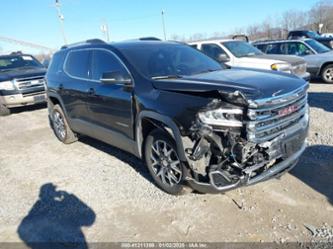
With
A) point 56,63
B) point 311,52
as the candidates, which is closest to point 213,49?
point 311,52

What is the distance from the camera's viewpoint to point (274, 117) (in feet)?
10.5

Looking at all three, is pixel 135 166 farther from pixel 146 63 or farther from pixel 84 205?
pixel 146 63

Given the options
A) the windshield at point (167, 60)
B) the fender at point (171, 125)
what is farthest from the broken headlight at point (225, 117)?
the windshield at point (167, 60)

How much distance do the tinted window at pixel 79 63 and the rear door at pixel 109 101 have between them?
9.5 inches

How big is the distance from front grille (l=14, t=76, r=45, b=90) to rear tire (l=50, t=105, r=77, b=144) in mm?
3998

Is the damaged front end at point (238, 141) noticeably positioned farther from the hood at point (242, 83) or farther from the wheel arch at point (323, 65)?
the wheel arch at point (323, 65)

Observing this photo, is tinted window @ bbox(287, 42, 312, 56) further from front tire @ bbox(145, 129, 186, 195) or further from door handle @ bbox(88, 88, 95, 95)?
front tire @ bbox(145, 129, 186, 195)

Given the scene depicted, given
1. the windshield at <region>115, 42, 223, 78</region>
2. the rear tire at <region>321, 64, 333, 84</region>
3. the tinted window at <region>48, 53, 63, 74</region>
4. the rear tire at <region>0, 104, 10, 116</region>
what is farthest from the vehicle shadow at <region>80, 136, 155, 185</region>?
the rear tire at <region>321, 64, 333, 84</region>

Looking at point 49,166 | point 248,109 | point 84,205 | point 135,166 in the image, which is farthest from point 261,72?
point 49,166

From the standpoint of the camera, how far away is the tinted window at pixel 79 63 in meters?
5.19

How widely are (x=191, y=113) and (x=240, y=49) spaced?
7566 millimetres

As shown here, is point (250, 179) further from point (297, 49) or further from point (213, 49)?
point (297, 49)

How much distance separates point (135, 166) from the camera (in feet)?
16.2

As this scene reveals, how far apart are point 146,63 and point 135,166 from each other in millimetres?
1684
